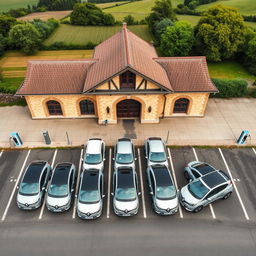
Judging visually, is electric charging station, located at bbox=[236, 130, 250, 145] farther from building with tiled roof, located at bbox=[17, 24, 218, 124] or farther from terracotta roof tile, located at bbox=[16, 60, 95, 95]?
terracotta roof tile, located at bbox=[16, 60, 95, 95]

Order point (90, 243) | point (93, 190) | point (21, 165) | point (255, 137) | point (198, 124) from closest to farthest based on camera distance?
point (90, 243) → point (93, 190) → point (21, 165) → point (255, 137) → point (198, 124)

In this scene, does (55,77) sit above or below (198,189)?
above

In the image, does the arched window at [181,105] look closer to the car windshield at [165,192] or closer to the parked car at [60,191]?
the car windshield at [165,192]

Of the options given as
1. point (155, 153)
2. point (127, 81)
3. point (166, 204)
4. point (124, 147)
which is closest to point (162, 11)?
point (127, 81)

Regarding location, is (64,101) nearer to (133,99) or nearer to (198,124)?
(133,99)

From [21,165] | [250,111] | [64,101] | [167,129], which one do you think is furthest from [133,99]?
[250,111]

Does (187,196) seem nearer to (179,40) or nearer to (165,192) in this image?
(165,192)
